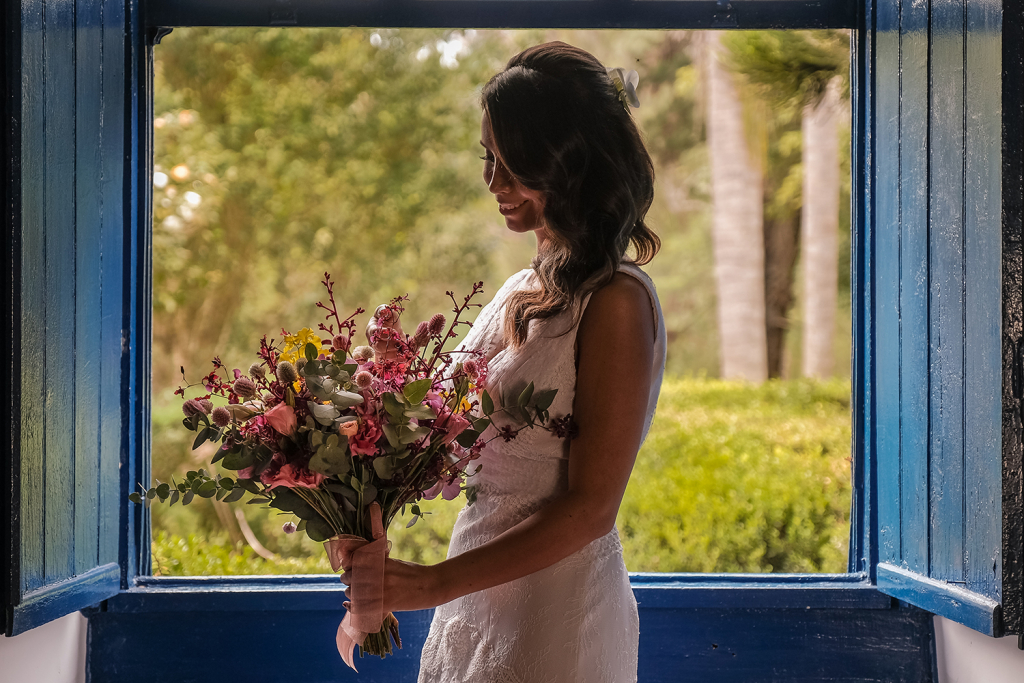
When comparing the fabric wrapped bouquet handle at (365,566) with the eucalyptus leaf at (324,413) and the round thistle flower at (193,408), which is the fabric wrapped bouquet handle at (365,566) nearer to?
the eucalyptus leaf at (324,413)

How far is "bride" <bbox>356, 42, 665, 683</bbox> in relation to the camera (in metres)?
1.33

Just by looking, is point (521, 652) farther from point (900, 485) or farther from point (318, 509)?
point (900, 485)

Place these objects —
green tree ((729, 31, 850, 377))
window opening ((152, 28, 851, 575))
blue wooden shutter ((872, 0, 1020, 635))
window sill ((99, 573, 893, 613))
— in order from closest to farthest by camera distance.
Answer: blue wooden shutter ((872, 0, 1020, 635)) < window sill ((99, 573, 893, 613)) < green tree ((729, 31, 850, 377)) < window opening ((152, 28, 851, 575))

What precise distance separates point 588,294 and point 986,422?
35.4 inches

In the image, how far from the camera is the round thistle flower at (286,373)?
3.95 ft

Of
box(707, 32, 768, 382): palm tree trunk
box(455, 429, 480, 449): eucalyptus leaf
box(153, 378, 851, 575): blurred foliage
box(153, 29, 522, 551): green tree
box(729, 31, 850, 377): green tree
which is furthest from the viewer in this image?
box(707, 32, 768, 382): palm tree trunk

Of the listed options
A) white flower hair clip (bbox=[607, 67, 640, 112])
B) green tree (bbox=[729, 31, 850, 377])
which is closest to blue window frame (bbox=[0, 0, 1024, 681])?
white flower hair clip (bbox=[607, 67, 640, 112])

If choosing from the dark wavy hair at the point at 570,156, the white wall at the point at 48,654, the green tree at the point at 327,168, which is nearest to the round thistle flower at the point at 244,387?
the dark wavy hair at the point at 570,156

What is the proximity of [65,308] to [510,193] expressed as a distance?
105cm

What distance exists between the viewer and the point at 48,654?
6.25ft

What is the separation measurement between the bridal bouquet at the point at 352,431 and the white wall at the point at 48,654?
712 millimetres

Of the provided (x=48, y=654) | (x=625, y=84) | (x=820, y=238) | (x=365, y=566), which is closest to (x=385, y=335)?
(x=365, y=566)

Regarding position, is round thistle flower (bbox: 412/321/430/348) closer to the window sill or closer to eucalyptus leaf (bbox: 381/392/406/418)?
eucalyptus leaf (bbox: 381/392/406/418)

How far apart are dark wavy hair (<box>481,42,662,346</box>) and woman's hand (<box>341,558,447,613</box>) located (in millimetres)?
435
